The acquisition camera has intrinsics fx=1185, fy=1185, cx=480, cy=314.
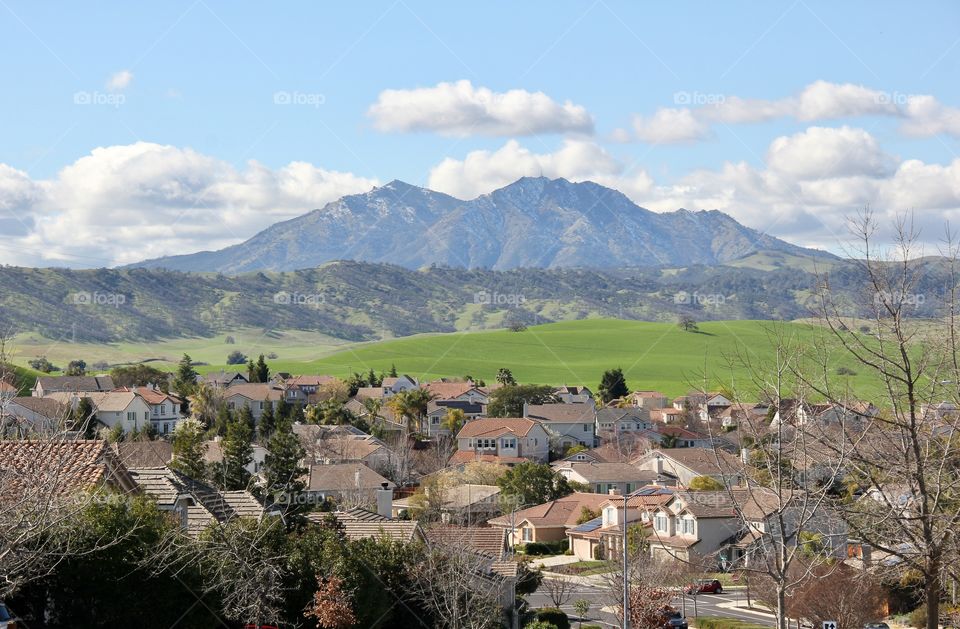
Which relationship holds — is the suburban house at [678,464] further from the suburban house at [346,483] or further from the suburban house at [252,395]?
the suburban house at [252,395]

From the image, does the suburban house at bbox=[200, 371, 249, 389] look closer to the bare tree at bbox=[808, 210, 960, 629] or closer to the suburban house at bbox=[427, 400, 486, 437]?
the suburban house at bbox=[427, 400, 486, 437]

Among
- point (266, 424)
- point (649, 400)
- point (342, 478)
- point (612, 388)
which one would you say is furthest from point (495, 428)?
point (612, 388)

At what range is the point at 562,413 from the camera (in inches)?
4360

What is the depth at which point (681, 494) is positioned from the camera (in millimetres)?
58375

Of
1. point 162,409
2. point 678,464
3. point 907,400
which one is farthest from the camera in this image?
point 162,409

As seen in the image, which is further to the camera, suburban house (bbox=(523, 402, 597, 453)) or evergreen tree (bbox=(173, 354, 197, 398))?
evergreen tree (bbox=(173, 354, 197, 398))

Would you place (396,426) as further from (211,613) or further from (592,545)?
(211,613)

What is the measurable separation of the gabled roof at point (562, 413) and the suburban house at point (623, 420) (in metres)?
1.17

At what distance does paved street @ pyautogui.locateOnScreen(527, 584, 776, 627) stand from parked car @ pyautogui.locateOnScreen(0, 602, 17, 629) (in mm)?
24556

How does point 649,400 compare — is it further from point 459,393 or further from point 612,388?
point 459,393

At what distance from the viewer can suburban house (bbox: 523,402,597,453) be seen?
352 ft

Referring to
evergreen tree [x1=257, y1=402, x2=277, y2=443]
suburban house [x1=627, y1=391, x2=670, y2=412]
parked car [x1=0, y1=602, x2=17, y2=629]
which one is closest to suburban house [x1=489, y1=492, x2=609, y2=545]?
evergreen tree [x1=257, y1=402, x2=277, y2=443]

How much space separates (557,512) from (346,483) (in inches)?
510

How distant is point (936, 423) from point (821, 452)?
1740 millimetres
